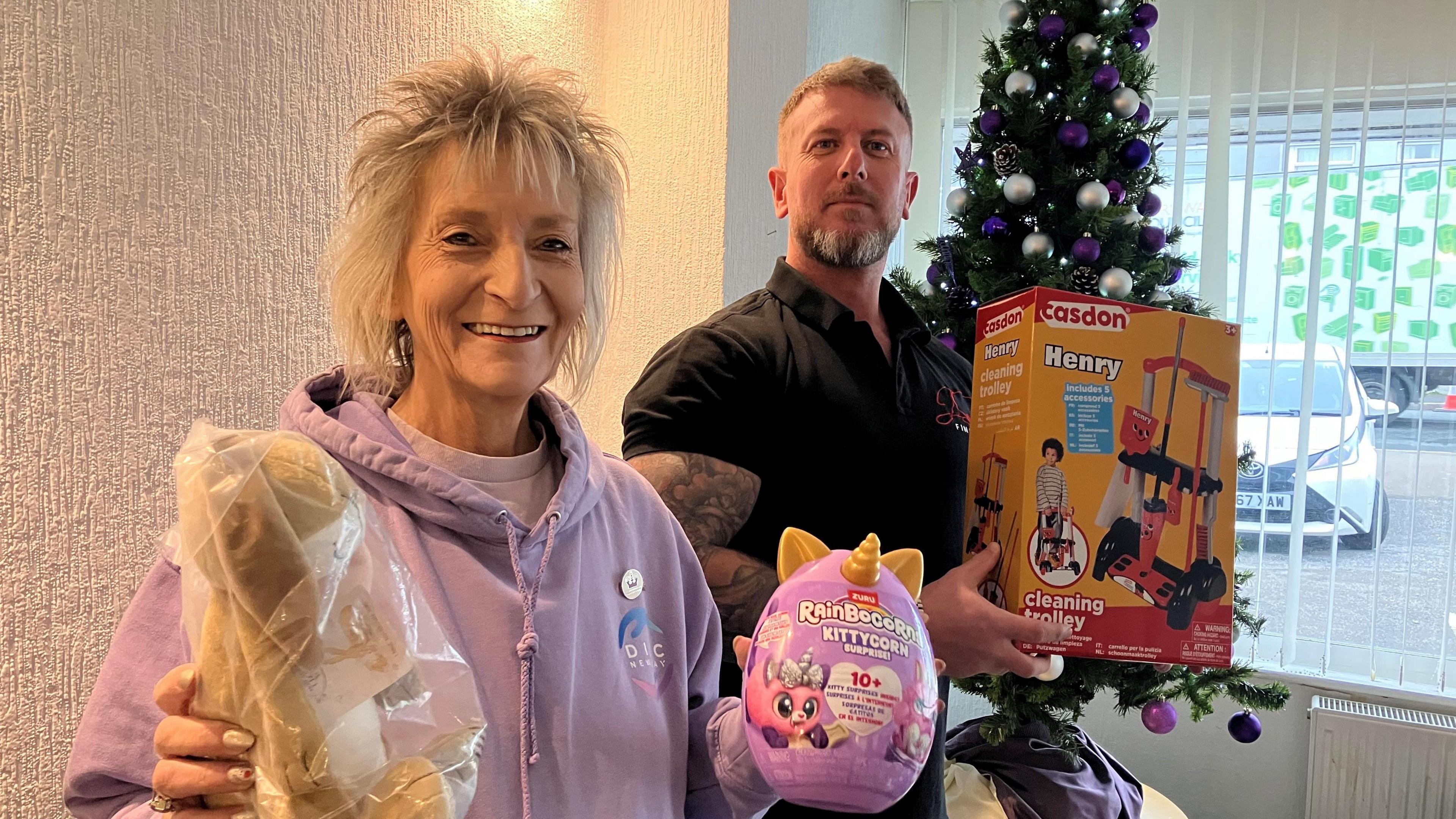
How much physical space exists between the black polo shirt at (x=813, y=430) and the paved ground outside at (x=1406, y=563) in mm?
2199

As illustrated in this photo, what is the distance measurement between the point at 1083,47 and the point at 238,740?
7.61ft

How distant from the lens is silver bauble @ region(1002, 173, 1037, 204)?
2.21m

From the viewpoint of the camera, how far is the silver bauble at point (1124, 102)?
218 centimetres

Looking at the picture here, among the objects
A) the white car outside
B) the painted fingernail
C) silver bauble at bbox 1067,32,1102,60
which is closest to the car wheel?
the white car outside

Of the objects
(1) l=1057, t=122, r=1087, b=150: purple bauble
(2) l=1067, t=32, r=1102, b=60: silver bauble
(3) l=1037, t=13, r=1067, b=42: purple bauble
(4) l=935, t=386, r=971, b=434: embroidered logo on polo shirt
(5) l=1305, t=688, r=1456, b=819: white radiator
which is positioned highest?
(3) l=1037, t=13, r=1067, b=42: purple bauble

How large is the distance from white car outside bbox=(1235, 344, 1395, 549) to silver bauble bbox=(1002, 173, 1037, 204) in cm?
120

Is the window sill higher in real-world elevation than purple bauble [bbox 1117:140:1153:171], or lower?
lower

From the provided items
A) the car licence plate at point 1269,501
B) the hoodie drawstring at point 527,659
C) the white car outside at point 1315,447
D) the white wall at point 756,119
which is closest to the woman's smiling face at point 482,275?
the hoodie drawstring at point 527,659

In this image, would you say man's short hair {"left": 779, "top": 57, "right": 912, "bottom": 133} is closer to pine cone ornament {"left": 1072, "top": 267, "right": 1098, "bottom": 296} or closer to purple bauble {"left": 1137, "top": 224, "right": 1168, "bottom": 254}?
pine cone ornament {"left": 1072, "top": 267, "right": 1098, "bottom": 296}

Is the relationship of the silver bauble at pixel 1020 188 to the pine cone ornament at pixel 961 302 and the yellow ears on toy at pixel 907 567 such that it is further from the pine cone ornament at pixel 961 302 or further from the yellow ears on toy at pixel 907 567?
the yellow ears on toy at pixel 907 567

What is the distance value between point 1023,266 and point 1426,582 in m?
1.75

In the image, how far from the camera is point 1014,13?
231 centimetres

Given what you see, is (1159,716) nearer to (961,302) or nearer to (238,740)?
(961,302)

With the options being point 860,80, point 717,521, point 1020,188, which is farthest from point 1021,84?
point 717,521
